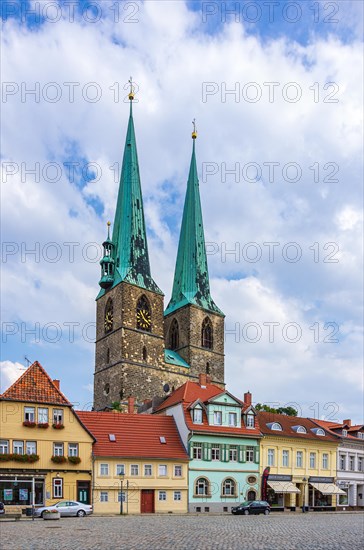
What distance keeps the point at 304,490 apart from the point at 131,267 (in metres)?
37.6

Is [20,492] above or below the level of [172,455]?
below

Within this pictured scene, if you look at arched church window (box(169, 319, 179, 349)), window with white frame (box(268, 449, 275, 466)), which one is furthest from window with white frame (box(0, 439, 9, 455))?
arched church window (box(169, 319, 179, 349))

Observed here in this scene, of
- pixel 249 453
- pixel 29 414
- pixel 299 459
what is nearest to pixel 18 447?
pixel 29 414

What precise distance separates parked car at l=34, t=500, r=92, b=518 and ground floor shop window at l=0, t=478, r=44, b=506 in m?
3.84

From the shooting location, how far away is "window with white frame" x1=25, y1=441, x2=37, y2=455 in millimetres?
43094

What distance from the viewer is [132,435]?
1907 inches

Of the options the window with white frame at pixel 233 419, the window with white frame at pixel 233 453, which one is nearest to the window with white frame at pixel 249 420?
the window with white frame at pixel 233 419

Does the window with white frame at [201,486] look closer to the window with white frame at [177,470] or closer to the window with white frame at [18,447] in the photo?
the window with white frame at [177,470]

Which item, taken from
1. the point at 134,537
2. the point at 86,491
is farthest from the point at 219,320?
the point at 134,537

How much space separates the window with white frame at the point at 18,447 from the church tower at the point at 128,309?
34.6m

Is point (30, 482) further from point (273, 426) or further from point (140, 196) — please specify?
point (140, 196)

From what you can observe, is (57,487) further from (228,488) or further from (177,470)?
(228,488)

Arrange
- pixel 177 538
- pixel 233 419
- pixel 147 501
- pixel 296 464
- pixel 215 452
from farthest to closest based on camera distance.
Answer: pixel 296 464, pixel 233 419, pixel 215 452, pixel 147 501, pixel 177 538

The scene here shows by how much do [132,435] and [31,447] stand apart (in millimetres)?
7810
